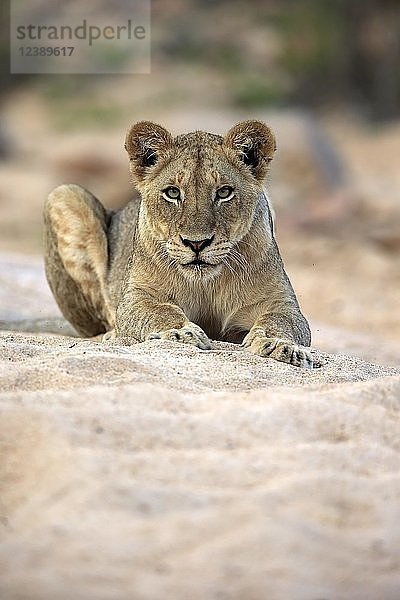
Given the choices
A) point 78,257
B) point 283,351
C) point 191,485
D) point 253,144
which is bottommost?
point 191,485

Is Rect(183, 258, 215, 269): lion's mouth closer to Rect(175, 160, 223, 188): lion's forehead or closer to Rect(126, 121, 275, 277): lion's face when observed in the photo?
Rect(126, 121, 275, 277): lion's face

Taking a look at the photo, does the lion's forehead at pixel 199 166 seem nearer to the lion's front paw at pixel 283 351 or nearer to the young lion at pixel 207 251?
the young lion at pixel 207 251

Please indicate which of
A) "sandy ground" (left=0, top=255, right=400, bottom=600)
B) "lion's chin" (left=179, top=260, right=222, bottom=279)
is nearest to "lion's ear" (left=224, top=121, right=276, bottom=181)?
"lion's chin" (left=179, top=260, right=222, bottom=279)

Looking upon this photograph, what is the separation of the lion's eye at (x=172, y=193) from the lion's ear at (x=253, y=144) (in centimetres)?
41

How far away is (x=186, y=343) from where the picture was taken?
16.1 feet

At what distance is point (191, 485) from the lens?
126 inches

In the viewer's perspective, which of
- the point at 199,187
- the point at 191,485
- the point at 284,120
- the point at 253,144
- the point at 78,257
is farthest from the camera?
the point at 284,120

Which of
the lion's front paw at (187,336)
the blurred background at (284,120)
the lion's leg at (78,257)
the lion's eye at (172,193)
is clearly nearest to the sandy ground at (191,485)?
the lion's front paw at (187,336)

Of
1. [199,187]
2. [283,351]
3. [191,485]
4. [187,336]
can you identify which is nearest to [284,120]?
[199,187]

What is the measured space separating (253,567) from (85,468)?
0.60 m

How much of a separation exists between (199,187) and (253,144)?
49cm

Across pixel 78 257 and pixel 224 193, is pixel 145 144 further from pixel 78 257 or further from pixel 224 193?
pixel 78 257

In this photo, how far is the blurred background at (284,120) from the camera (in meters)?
12.0

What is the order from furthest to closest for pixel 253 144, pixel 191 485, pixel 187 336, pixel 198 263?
pixel 253 144
pixel 198 263
pixel 187 336
pixel 191 485
